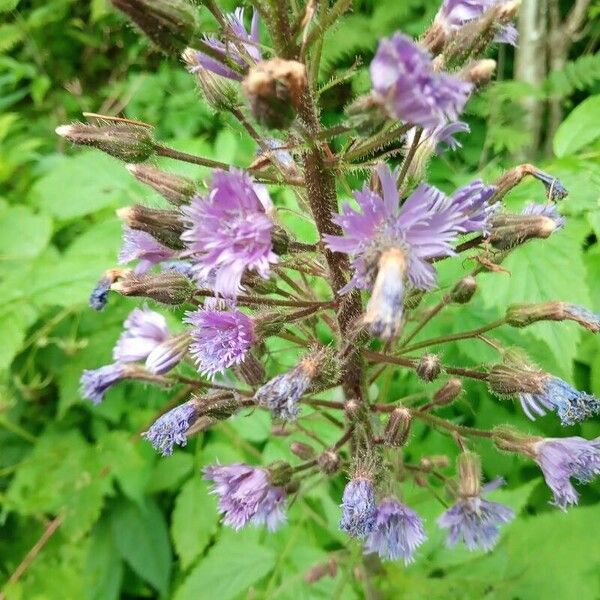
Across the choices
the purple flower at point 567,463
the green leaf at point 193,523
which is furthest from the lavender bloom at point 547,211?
the green leaf at point 193,523

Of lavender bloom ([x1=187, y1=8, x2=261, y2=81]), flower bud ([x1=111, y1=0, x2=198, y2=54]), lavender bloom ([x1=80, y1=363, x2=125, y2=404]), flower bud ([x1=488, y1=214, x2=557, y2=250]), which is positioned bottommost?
lavender bloom ([x1=80, y1=363, x2=125, y2=404])

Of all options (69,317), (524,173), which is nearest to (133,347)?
(524,173)

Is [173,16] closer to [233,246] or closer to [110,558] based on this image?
[233,246]

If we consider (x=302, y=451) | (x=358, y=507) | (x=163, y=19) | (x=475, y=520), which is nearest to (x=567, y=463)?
(x=475, y=520)

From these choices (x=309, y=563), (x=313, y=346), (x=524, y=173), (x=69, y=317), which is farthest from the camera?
(x=69, y=317)

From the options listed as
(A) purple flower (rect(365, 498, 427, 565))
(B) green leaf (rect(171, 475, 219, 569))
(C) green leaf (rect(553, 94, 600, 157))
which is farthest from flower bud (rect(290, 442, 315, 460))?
(C) green leaf (rect(553, 94, 600, 157))

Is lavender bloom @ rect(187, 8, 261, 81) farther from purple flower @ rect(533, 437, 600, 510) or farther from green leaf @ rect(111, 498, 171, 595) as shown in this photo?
green leaf @ rect(111, 498, 171, 595)
